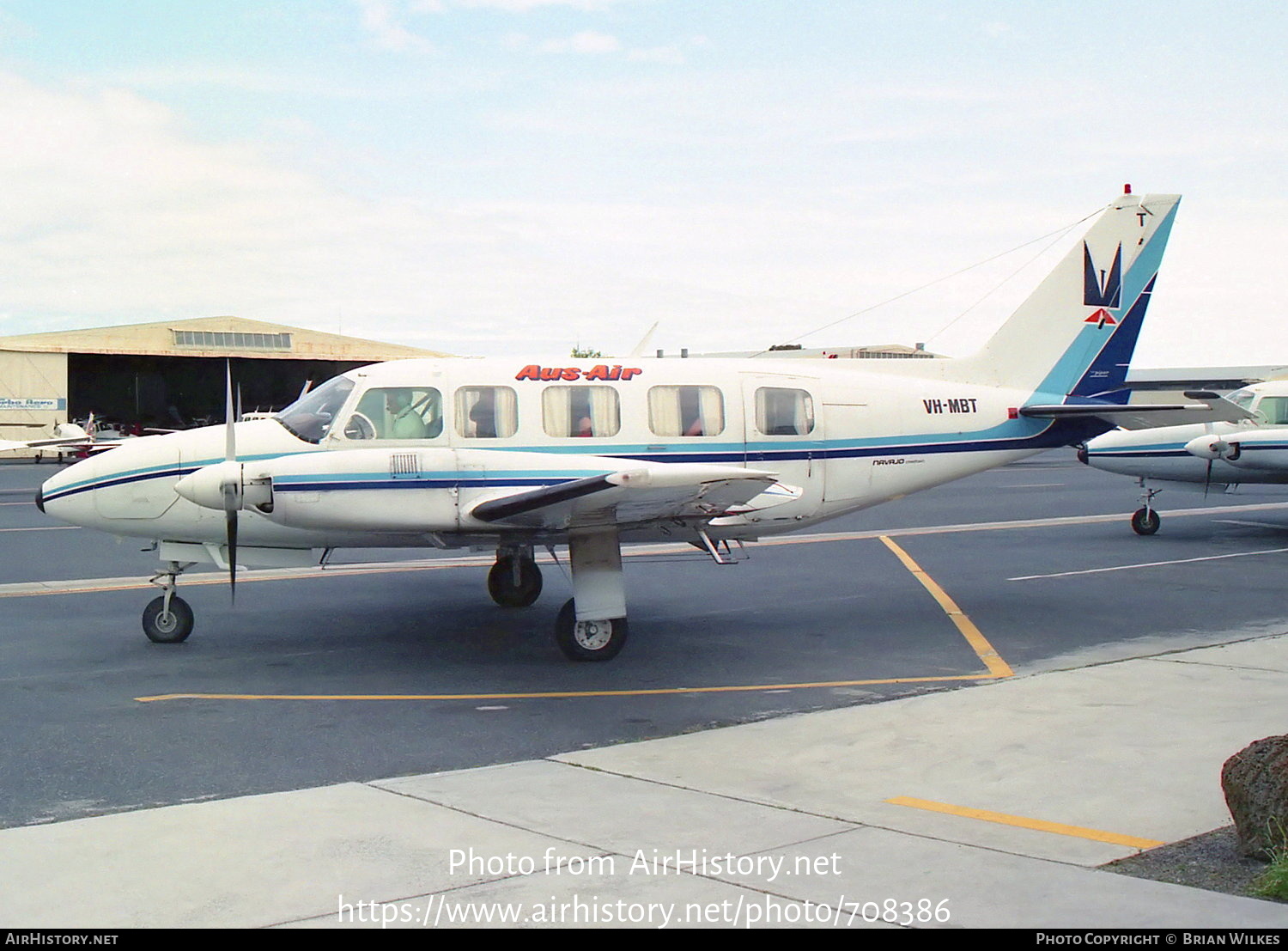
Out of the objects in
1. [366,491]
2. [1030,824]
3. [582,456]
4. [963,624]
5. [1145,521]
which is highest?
[582,456]

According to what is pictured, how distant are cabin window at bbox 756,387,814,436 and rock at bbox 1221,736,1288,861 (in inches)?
299

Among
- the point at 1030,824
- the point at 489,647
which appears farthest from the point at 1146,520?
the point at 1030,824

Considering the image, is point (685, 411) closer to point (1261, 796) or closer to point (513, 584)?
point (513, 584)

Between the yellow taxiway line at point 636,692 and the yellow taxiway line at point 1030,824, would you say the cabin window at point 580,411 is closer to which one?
the yellow taxiway line at point 636,692

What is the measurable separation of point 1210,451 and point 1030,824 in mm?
16938

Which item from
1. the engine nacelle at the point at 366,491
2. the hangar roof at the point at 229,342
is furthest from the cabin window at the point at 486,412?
the hangar roof at the point at 229,342

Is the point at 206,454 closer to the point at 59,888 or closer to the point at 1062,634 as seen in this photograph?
the point at 59,888

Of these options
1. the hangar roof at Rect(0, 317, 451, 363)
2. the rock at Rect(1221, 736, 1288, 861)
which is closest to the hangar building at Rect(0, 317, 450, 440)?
the hangar roof at Rect(0, 317, 451, 363)

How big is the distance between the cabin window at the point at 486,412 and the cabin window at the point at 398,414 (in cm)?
21

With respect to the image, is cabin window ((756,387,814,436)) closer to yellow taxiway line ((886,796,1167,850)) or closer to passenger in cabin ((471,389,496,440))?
passenger in cabin ((471,389,496,440))

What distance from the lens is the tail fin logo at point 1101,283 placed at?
1526 cm

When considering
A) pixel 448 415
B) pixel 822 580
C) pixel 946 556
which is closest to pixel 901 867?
pixel 448 415

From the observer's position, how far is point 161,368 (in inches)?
3568

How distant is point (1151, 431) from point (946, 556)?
5.37 metres
